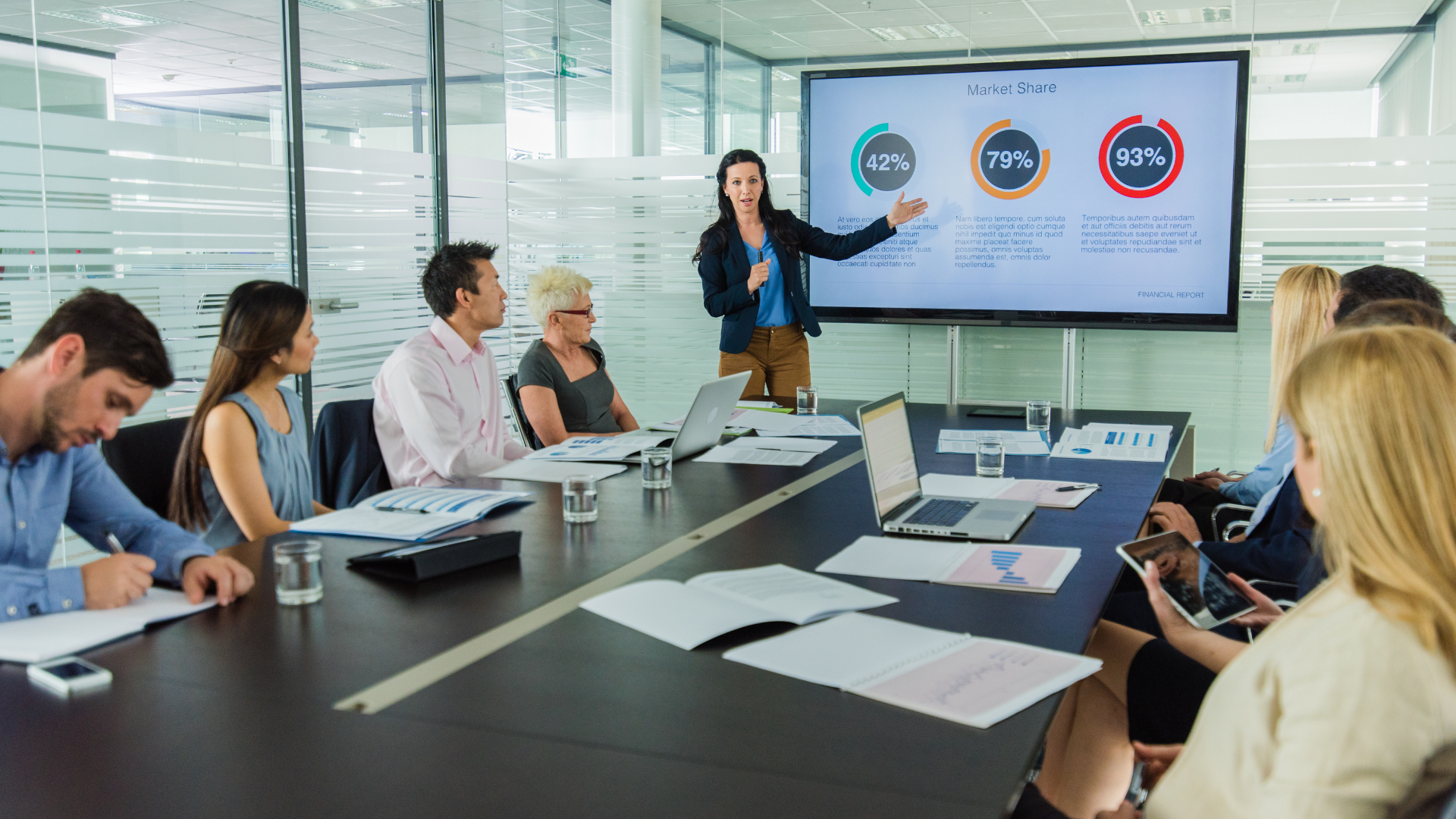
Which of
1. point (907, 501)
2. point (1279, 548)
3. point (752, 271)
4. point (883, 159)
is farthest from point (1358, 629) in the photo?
point (883, 159)

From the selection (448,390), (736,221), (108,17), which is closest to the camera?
(448,390)

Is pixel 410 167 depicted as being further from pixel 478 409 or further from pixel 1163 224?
pixel 1163 224

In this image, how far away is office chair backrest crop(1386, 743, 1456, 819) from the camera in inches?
42.5

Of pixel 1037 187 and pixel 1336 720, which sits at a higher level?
pixel 1037 187

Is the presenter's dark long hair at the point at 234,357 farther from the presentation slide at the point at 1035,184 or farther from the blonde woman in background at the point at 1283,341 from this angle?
the presentation slide at the point at 1035,184

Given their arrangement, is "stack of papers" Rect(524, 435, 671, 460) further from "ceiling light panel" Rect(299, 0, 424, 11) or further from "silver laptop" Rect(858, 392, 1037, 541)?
"ceiling light panel" Rect(299, 0, 424, 11)

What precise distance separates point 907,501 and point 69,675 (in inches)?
62.1

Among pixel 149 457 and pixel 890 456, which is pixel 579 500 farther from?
pixel 149 457

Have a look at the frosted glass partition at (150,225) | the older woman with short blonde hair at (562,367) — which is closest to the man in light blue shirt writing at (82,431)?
the frosted glass partition at (150,225)

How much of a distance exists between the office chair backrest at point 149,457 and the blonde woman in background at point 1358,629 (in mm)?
2226

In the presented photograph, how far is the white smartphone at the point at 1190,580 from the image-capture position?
1786mm

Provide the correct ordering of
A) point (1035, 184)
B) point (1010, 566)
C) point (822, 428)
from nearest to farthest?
point (1010, 566)
point (822, 428)
point (1035, 184)

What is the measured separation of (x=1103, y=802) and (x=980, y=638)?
56 cm

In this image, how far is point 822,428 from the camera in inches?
141
